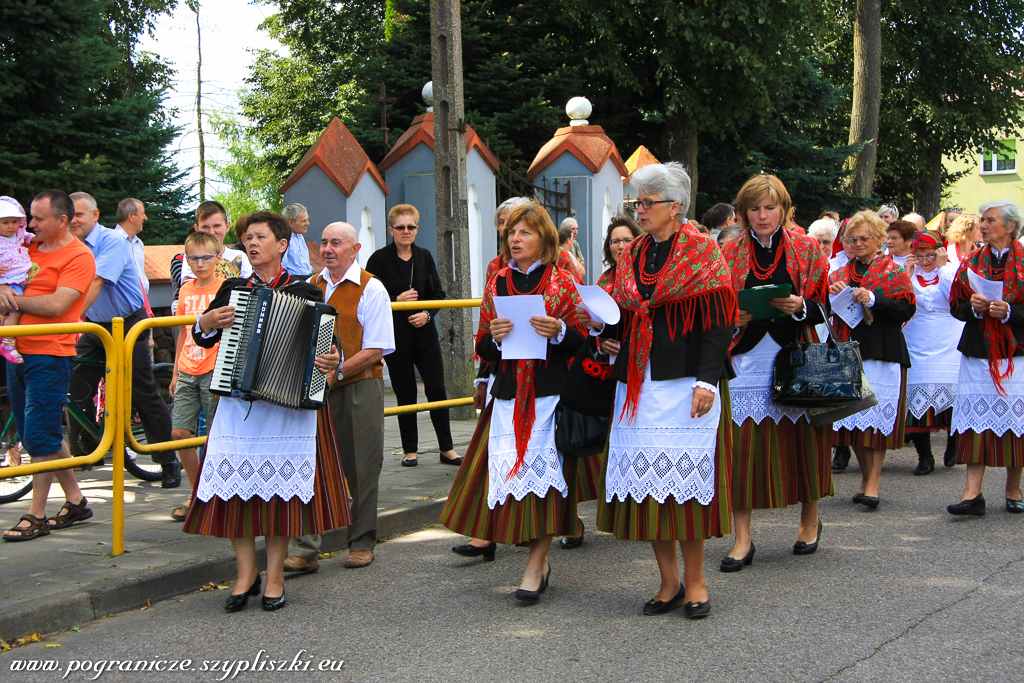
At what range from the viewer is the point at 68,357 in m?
6.16

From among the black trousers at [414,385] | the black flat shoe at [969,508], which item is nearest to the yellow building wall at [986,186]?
the black trousers at [414,385]

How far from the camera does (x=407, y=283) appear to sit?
8.42 meters

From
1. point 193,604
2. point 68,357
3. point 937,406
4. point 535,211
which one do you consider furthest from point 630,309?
point 937,406

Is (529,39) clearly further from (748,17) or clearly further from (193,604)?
(193,604)

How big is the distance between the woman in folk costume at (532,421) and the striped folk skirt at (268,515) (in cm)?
74

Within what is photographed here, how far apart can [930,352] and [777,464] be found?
3.97 meters

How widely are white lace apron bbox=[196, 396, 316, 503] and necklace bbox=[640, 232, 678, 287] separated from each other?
1714 millimetres

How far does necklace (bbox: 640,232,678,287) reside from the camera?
464 cm

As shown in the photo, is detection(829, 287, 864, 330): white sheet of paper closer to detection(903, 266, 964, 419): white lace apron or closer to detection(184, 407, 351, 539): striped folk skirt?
detection(903, 266, 964, 419): white lace apron

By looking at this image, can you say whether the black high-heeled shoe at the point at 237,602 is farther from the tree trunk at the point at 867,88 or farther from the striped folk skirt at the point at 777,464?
the tree trunk at the point at 867,88

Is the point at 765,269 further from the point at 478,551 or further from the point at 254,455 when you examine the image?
the point at 254,455

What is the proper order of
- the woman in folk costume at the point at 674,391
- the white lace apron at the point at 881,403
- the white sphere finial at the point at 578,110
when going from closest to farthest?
the woman in folk costume at the point at 674,391 → the white lace apron at the point at 881,403 → the white sphere finial at the point at 578,110

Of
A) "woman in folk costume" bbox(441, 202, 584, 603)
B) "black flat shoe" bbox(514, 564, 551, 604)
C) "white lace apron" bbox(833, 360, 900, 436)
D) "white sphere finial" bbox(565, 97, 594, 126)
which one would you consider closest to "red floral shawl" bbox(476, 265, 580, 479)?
"woman in folk costume" bbox(441, 202, 584, 603)

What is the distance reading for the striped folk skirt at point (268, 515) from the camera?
491 cm
